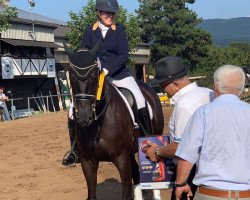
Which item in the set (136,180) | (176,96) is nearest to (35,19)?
(136,180)

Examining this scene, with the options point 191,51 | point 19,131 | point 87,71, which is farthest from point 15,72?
point 191,51

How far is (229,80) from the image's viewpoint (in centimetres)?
349

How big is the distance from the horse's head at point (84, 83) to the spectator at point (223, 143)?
2247 mm

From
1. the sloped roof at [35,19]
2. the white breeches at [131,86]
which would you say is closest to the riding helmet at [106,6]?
the white breeches at [131,86]

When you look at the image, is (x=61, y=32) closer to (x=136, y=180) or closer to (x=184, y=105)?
(x=136, y=180)

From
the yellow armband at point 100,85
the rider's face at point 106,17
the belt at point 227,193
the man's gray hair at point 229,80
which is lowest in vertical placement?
the belt at point 227,193

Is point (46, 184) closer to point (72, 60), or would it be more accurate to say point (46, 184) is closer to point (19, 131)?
point (72, 60)

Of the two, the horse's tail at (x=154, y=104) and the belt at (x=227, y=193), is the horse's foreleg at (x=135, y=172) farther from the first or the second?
the belt at (x=227, y=193)

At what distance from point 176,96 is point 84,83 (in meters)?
1.69

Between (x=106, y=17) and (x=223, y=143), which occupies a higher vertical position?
(x=106, y=17)

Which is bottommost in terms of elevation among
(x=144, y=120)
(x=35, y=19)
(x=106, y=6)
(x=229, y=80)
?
(x=144, y=120)

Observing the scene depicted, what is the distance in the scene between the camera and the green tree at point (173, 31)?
66625 mm

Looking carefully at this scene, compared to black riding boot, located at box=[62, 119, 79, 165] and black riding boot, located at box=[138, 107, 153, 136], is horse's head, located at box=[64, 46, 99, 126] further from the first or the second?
black riding boot, located at box=[138, 107, 153, 136]

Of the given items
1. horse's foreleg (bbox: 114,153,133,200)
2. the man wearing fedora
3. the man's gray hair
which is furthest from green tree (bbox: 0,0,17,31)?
the man's gray hair
